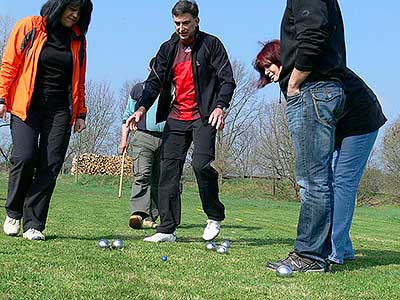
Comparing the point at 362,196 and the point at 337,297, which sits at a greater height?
the point at 337,297

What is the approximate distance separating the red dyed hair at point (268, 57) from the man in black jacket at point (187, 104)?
912mm

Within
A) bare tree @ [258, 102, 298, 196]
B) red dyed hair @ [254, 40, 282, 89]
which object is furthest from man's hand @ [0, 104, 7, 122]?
bare tree @ [258, 102, 298, 196]

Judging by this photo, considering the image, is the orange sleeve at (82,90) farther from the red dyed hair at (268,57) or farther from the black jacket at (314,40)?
the black jacket at (314,40)

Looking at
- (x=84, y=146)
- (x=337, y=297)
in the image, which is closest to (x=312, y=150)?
(x=337, y=297)

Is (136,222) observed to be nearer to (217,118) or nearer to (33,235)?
(33,235)

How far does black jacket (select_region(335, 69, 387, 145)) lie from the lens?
16.3 feet

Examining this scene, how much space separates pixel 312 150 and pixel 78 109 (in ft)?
8.78

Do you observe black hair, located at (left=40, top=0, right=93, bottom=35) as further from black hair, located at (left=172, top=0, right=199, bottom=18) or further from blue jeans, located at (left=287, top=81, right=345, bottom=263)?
blue jeans, located at (left=287, top=81, right=345, bottom=263)

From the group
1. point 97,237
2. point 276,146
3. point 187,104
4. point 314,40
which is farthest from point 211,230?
point 276,146

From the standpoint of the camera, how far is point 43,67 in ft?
19.5

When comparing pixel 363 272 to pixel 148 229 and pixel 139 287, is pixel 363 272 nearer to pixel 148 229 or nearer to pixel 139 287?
pixel 139 287

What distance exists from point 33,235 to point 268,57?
2607mm

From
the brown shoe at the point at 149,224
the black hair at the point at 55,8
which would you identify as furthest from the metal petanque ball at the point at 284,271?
the brown shoe at the point at 149,224

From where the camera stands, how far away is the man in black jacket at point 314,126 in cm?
445
